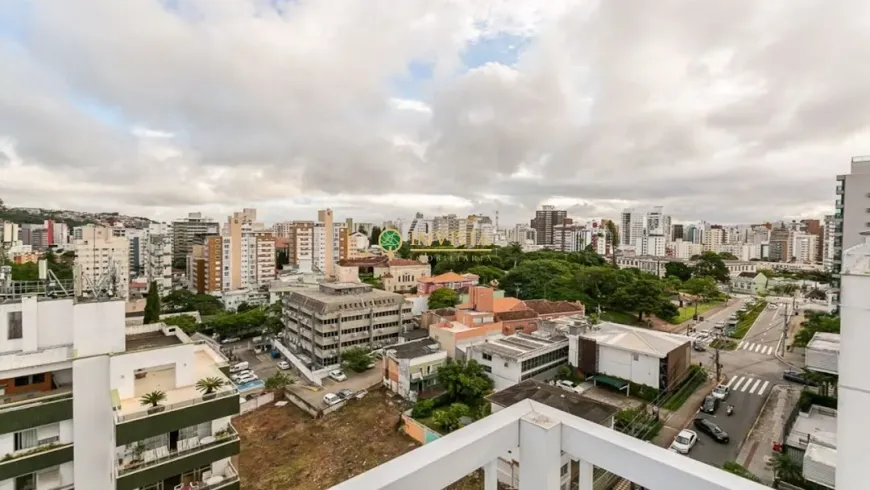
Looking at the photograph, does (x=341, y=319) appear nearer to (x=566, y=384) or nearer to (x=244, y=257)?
(x=566, y=384)

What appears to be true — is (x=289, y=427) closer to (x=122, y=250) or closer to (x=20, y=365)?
(x=20, y=365)

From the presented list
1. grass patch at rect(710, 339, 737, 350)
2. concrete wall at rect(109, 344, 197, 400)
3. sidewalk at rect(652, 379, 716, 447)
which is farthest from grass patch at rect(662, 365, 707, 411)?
concrete wall at rect(109, 344, 197, 400)

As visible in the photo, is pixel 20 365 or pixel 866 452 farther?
pixel 20 365

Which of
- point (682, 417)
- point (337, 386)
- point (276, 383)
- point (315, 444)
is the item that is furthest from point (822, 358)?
point (276, 383)

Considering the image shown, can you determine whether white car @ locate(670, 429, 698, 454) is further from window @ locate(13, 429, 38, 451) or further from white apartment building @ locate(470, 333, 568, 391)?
window @ locate(13, 429, 38, 451)

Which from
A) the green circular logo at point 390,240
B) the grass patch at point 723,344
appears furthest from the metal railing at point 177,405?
the green circular logo at point 390,240

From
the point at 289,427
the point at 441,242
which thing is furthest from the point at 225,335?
the point at 441,242
